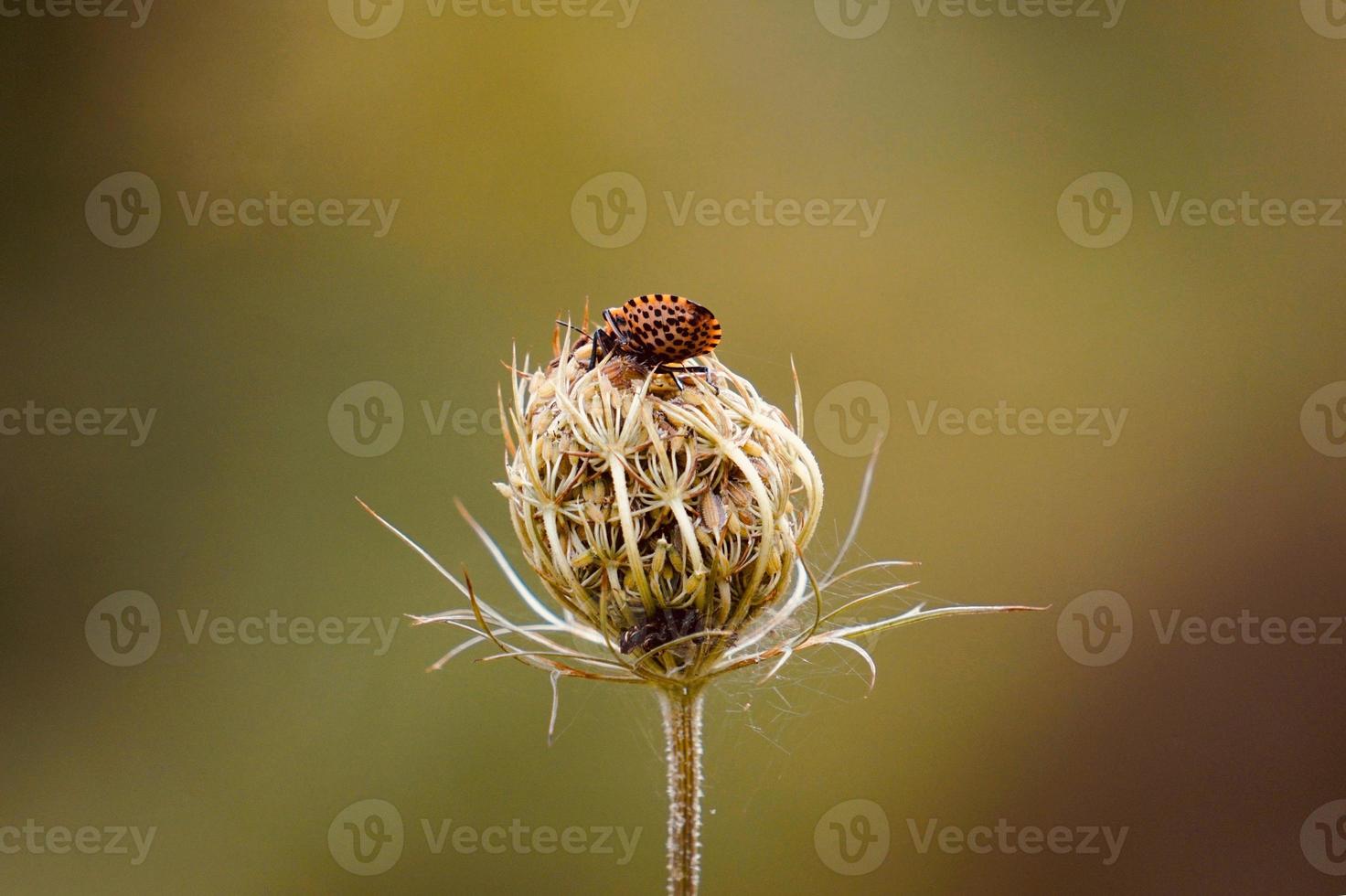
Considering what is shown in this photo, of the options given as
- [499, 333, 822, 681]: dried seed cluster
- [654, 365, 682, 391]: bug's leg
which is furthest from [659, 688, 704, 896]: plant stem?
[654, 365, 682, 391]: bug's leg

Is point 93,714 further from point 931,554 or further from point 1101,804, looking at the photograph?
point 1101,804

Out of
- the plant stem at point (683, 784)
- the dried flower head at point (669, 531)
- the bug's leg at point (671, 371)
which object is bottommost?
the plant stem at point (683, 784)

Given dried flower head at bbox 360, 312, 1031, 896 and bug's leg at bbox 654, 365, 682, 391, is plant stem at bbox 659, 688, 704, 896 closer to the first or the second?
dried flower head at bbox 360, 312, 1031, 896

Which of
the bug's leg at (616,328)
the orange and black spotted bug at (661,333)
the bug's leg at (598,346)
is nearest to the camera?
the orange and black spotted bug at (661,333)

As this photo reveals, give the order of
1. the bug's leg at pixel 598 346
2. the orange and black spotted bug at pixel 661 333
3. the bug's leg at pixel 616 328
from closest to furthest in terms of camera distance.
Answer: the orange and black spotted bug at pixel 661 333, the bug's leg at pixel 616 328, the bug's leg at pixel 598 346

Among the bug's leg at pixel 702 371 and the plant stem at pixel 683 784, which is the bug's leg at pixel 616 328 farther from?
the plant stem at pixel 683 784

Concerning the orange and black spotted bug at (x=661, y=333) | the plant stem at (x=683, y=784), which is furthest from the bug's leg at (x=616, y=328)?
the plant stem at (x=683, y=784)
